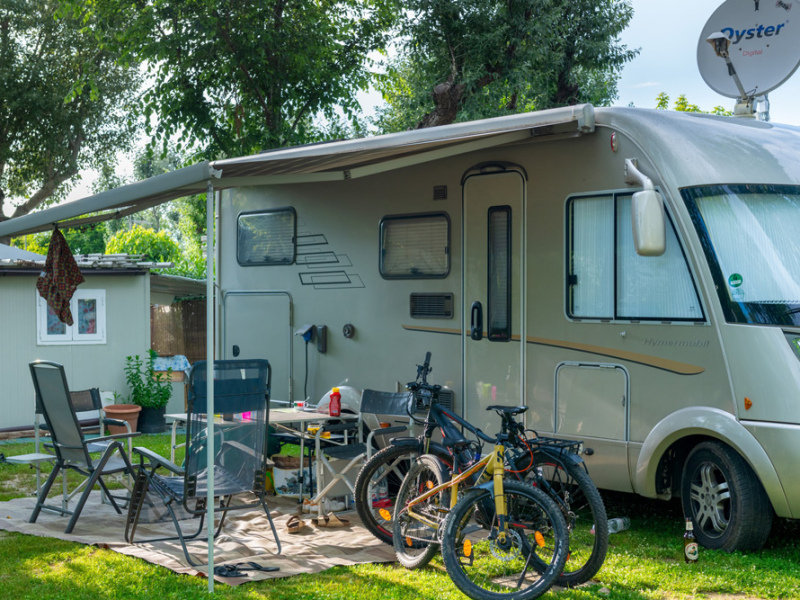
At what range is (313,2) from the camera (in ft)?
43.8

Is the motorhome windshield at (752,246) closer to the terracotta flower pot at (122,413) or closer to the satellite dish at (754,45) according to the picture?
the satellite dish at (754,45)

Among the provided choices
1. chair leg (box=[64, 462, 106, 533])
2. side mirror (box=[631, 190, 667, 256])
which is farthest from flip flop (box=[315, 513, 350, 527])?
side mirror (box=[631, 190, 667, 256])

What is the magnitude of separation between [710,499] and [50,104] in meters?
16.9

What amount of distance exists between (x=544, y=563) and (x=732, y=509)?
1.40 meters

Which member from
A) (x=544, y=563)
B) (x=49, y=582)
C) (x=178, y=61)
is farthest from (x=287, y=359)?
(x=178, y=61)

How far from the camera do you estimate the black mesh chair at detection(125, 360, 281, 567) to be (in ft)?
17.8

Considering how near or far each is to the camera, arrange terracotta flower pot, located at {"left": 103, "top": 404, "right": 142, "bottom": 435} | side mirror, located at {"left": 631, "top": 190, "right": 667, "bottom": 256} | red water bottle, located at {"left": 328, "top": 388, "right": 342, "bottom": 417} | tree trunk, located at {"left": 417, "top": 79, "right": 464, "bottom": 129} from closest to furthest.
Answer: side mirror, located at {"left": 631, "top": 190, "right": 667, "bottom": 256} < red water bottle, located at {"left": 328, "top": 388, "right": 342, "bottom": 417} < terracotta flower pot, located at {"left": 103, "top": 404, "right": 142, "bottom": 435} < tree trunk, located at {"left": 417, "top": 79, "right": 464, "bottom": 129}

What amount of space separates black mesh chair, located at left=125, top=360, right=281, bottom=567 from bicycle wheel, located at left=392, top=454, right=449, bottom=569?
82 centimetres

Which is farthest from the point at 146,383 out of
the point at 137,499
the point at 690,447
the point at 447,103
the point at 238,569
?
the point at 690,447

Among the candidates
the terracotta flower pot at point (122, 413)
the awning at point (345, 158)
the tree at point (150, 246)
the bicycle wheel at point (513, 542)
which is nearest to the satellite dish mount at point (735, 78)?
the awning at point (345, 158)

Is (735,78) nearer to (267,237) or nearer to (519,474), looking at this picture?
(519,474)

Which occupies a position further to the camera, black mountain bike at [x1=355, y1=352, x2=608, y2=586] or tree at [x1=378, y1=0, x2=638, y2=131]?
tree at [x1=378, y1=0, x2=638, y2=131]

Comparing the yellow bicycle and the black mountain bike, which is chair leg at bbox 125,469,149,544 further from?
the yellow bicycle

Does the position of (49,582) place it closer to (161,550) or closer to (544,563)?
(161,550)
